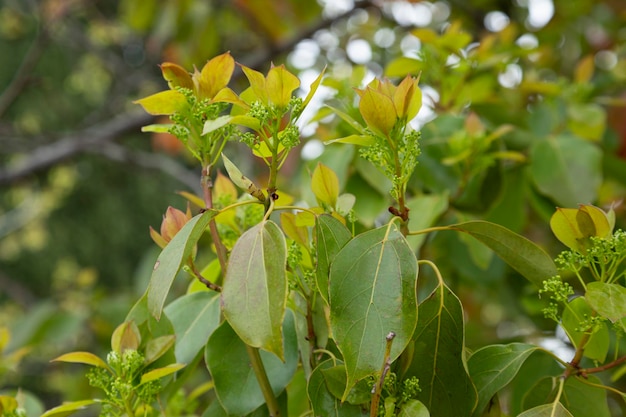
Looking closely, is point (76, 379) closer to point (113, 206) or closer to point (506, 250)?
point (506, 250)

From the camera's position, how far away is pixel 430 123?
2.64 feet

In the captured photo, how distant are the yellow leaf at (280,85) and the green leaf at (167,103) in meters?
→ 0.06

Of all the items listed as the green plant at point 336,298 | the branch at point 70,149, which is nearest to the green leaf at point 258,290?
the green plant at point 336,298

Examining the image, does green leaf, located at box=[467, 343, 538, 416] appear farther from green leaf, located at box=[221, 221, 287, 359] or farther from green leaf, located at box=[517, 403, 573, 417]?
green leaf, located at box=[221, 221, 287, 359]

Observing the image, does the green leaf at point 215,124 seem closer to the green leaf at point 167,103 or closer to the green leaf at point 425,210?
the green leaf at point 167,103

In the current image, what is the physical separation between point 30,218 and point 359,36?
1.76 metres

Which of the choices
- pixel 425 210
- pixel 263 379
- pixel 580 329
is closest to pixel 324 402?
pixel 263 379

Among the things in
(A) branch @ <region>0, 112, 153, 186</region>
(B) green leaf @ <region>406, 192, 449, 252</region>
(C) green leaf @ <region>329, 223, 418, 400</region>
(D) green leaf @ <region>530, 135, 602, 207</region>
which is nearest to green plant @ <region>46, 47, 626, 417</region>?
(C) green leaf @ <region>329, 223, 418, 400</region>

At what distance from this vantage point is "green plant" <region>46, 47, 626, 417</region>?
1.24ft

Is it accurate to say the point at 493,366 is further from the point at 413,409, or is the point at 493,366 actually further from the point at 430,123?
the point at 430,123

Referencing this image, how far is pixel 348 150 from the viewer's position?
785 millimetres

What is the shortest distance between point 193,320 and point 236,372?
0.08 meters

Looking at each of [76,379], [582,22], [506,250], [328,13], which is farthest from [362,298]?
[328,13]

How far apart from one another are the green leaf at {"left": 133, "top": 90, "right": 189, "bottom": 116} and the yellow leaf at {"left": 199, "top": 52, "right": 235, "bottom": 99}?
0.05 feet
